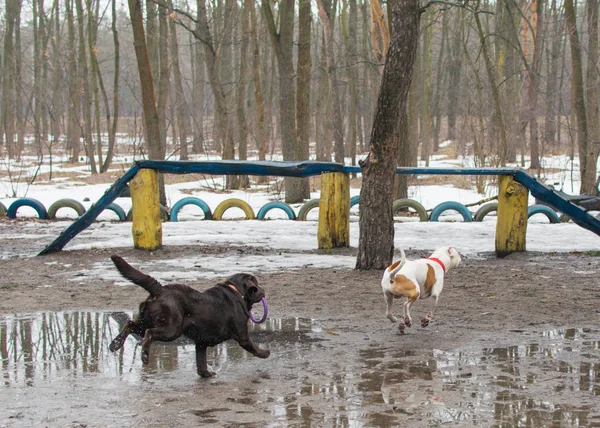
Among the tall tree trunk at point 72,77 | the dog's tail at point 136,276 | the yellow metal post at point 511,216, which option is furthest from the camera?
the tall tree trunk at point 72,77

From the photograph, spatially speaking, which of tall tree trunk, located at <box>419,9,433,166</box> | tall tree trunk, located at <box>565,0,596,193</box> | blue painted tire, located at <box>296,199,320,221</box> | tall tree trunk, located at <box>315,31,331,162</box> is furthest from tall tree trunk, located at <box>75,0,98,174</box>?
tall tree trunk, located at <box>565,0,596,193</box>

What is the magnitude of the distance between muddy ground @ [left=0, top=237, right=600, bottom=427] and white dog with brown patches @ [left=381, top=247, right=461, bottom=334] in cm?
23

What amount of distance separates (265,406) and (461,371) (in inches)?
61.5

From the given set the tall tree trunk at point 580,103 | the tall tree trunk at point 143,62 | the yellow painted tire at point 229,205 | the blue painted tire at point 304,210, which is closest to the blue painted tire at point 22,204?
the tall tree trunk at point 143,62

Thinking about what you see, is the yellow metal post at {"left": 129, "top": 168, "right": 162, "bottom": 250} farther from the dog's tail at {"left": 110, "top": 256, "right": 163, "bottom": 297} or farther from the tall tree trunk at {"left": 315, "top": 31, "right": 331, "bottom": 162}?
the tall tree trunk at {"left": 315, "top": 31, "right": 331, "bottom": 162}

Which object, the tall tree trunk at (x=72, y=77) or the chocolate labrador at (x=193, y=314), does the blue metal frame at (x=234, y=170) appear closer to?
the chocolate labrador at (x=193, y=314)

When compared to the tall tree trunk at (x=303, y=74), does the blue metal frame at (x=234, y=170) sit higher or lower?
lower

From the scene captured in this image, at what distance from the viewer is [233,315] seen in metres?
5.46

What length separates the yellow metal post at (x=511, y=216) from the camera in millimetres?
10828

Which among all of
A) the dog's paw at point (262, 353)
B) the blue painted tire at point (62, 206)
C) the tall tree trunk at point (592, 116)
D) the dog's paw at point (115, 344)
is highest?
the tall tree trunk at point (592, 116)

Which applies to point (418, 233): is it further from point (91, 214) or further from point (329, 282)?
point (91, 214)

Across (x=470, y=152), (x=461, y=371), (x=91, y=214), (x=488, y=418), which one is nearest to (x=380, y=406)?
(x=488, y=418)

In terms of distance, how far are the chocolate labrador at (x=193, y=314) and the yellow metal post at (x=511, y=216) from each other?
6110 millimetres

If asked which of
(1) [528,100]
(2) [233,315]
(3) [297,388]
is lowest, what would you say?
(3) [297,388]
